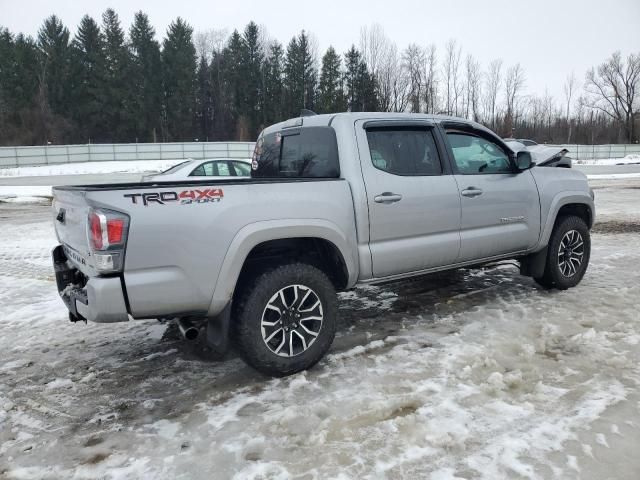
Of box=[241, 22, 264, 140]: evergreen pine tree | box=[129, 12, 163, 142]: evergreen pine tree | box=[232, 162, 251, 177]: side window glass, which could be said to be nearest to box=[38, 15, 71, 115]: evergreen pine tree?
box=[129, 12, 163, 142]: evergreen pine tree

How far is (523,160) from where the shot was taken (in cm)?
500

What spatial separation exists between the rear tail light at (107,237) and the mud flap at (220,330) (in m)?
0.74

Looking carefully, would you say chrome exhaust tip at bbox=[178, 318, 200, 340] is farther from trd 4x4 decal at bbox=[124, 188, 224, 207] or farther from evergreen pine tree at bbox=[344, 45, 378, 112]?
evergreen pine tree at bbox=[344, 45, 378, 112]

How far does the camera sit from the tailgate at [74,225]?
317cm

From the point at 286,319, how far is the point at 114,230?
132cm

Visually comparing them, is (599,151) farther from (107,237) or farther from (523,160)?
(107,237)

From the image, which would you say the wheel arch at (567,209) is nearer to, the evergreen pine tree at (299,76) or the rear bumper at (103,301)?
the rear bumper at (103,301)

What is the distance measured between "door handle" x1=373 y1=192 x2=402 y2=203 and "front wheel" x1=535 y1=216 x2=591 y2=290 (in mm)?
2312

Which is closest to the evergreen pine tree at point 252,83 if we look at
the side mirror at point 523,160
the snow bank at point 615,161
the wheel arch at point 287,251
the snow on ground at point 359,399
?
the snow bank at point 615,161

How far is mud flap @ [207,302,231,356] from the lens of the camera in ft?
11.2

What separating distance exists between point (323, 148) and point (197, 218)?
1.44 meters

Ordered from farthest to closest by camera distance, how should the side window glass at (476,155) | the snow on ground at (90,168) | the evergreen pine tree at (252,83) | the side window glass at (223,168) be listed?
the evergreen pine tree at (252,83) < the snow on ground at (90,168) < the side window glass at (223,168) < the side window glass at (476,155)

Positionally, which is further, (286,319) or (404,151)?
(404,151)

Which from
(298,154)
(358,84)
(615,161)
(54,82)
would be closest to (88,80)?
(54,82)
